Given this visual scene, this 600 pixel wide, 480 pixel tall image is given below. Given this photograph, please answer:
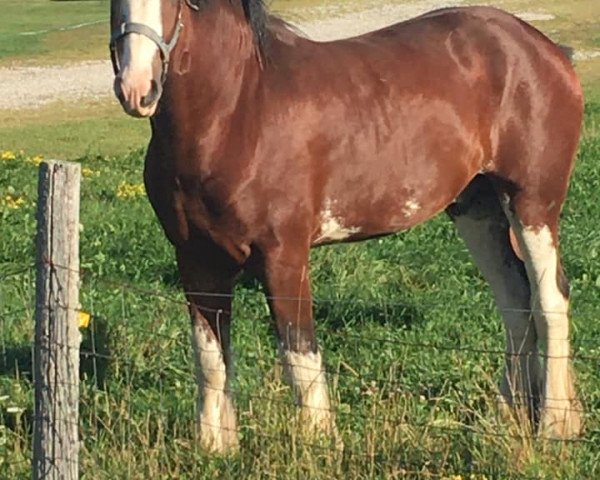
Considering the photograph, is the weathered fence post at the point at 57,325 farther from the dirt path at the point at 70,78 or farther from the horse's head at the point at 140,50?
the dirt path at the point at 70,78

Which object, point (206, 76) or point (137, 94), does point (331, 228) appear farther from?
point (137, 94)

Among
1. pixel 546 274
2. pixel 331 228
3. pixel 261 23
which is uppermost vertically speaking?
pixel 261 23

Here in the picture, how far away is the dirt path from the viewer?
2722cm

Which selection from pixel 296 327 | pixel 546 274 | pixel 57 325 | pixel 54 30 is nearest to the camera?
pixel 57 325

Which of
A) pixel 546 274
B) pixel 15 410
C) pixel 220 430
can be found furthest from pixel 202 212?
pixel 546 274

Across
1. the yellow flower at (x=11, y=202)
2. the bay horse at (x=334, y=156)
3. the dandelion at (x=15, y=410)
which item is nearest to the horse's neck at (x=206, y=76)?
the bay horse at (x=334, y=156)

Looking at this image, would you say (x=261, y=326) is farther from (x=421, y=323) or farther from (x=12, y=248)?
(x=12, y=248)

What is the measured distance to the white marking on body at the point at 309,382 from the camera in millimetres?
5621

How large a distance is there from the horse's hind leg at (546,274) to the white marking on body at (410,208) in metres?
0.54

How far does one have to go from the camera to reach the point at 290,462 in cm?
522

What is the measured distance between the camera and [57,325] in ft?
15.4

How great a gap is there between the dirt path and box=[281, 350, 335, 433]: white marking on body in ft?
60.0

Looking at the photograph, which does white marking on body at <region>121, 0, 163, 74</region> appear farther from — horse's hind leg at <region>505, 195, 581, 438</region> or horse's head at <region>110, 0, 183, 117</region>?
horse's hind leg at <region>505, 195, 581, 438</region>

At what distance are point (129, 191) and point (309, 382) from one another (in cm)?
671
